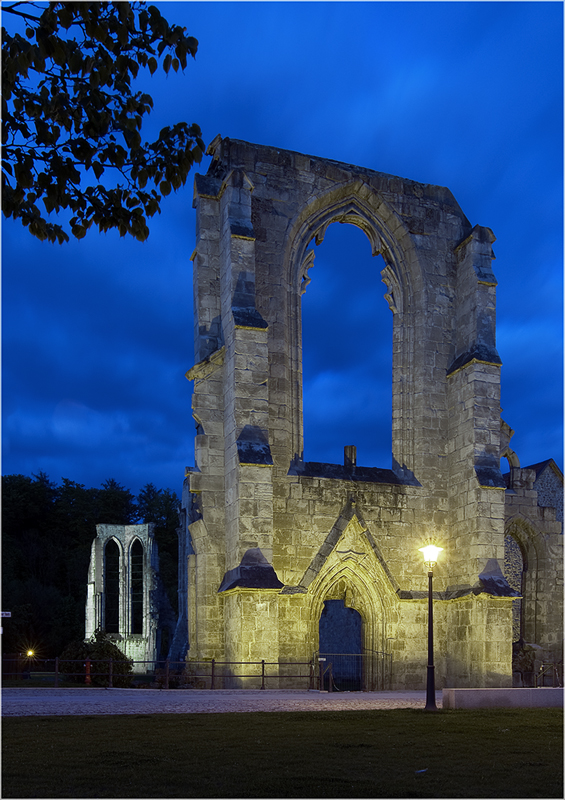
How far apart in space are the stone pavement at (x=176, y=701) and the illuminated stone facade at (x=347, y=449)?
2.22 meters

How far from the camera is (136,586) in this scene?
42.6 m

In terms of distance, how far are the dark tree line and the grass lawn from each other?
32.8 meters

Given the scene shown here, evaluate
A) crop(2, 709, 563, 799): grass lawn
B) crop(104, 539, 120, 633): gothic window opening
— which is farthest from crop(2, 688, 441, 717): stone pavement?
crop(104, 539, 120, 633): gothic window opening

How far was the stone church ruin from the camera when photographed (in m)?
17.6

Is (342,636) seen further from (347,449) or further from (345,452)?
(347,449)

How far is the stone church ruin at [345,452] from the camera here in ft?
57.7

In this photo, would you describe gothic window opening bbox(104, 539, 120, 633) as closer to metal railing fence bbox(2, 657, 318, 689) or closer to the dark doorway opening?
the dark doorway opening

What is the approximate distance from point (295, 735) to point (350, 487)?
10.3 metres

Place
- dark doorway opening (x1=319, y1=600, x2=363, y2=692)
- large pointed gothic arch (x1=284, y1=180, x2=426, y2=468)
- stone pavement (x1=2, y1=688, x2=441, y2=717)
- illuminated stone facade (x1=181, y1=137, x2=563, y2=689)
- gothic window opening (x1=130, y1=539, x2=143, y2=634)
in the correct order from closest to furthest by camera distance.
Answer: stone pavement (x1=2, y1=688, x2=441, y2=717) → illuminated stone facade (x1=181, y1=137, x2=563, y2=689) → large pointed gothic arch (x1=284, y1=180, x2=426, y2=468) → dark doorway opening (x1=319, y1=600, x2=363, y2=692) → gothic window opening (x1=130, y1=539, x2=143, y2=634)

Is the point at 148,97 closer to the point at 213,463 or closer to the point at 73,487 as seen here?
the point at 213,463

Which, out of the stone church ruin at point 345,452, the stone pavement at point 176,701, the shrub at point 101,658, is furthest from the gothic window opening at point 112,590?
the stone pavement at point 176,701

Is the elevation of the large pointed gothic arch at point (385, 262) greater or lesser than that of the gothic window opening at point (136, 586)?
greater

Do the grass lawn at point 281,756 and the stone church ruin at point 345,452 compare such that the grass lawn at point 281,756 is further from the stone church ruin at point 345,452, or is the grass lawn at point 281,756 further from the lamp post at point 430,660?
the stone church ruin at point 345,452

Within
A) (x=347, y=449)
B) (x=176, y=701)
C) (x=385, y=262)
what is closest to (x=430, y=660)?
(x=176, y=701)
